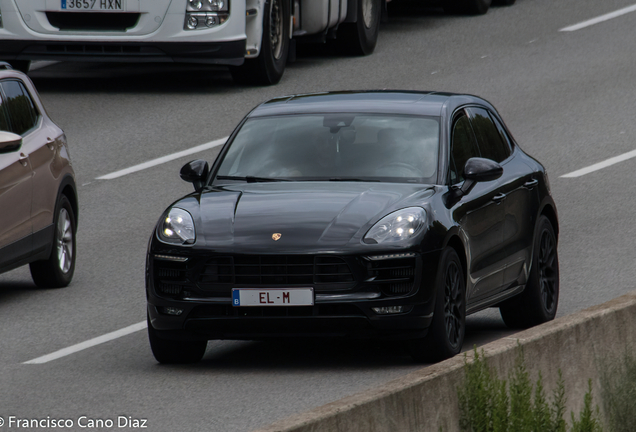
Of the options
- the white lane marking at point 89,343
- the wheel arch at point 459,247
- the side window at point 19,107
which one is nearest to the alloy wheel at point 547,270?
the wheel arch at point 459,247

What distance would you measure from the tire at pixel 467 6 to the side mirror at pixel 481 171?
55.9 ft

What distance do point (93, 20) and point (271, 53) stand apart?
2436 mm

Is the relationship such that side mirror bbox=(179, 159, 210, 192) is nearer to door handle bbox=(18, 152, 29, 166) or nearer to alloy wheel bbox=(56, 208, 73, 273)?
door handle bbox=(18, 152, 29, 166)

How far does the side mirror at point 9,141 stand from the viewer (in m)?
10.9

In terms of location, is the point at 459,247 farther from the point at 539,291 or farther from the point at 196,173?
the point at 196,173

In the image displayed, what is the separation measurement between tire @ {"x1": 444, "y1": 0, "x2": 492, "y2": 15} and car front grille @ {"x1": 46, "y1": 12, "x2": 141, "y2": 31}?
8669mm

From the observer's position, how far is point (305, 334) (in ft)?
28.4

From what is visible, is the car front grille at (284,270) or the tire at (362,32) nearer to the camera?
the car front grille at (284,270)

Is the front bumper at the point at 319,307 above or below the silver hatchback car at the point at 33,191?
above

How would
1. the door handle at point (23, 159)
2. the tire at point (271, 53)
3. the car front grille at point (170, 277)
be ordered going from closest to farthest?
the car front grille at point (170, 277), the door handle at point (23, 159), the tire at point (271, 53)

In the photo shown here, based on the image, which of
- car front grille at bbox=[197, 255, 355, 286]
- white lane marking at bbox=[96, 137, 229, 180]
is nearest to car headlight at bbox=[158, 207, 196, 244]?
car front grille at bbox=[197, 255, 355, 286]

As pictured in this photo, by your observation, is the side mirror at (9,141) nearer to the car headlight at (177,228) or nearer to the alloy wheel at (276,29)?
the car headlight at (177,228)

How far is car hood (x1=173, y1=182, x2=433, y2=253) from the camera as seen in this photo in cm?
859

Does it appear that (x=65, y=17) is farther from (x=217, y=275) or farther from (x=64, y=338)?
(x=217, y=275)
